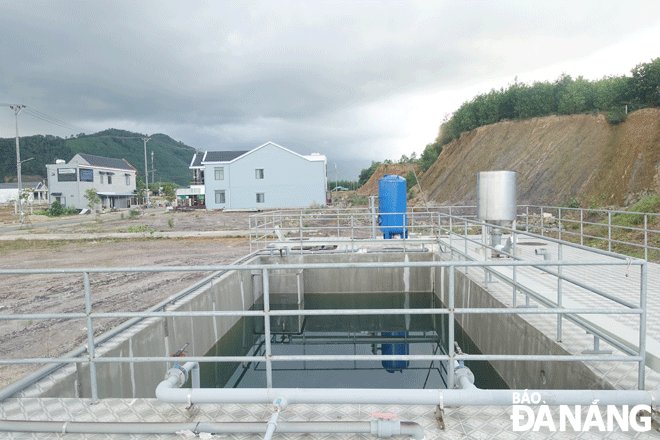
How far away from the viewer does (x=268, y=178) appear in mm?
49031

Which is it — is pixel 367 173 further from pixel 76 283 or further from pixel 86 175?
pixel 76 283

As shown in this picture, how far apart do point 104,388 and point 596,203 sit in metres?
25.4

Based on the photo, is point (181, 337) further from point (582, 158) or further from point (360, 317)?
point (582, 158)

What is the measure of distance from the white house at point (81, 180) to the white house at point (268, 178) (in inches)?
849

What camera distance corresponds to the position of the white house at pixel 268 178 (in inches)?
1916

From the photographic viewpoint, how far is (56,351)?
6.59 metres

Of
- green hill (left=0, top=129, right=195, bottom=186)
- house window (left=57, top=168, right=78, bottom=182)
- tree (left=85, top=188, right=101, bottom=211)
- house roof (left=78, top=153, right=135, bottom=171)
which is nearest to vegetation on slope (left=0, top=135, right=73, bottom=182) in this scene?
green hill (left=0, top=129, right=195, bottom=186)

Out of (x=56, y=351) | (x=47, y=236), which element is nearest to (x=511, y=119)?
(x=47, y=236)

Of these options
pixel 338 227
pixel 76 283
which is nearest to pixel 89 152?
pixel 76 283

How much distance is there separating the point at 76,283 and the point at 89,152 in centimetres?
18347

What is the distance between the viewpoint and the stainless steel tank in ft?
33.9

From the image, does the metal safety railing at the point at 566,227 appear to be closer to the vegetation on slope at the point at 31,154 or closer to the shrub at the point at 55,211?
the shrub at the point at 55,211

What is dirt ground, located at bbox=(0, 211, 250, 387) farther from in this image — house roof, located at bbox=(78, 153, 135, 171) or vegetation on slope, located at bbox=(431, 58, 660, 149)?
house roof, located at bbox=(78, 153, 135, 171)

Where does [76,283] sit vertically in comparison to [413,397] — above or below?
below
